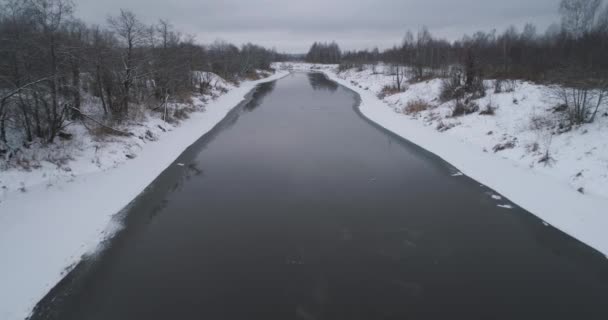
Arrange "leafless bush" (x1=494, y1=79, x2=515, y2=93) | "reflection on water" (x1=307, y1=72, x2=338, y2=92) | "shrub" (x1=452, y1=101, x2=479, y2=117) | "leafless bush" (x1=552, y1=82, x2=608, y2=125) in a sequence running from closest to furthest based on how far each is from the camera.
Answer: "leafless bush" (x1=552, y1=82, x2=608, y2=125)
"shrub" (x1=452, y1=101, x2=479, y2=117)
"leafless bush" (x1=494, y1=79, x2=515, y2=93)
"reflection on water" (x1=307, y1=72, x2=338, y2=92)

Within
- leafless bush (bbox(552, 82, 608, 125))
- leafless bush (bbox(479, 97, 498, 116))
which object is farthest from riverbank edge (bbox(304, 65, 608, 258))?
leafless bush (bbox(552, 82, 608, 125))

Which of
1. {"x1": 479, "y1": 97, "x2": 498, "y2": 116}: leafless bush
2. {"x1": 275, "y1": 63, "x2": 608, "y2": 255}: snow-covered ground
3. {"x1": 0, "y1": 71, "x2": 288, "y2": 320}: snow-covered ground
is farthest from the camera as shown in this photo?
{"x1": 479, "y1": 97, "x2": 498, "y2": 116}: leafless bush

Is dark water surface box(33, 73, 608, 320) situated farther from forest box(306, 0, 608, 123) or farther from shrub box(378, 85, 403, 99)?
shrub box(378, 85, 403, 99)

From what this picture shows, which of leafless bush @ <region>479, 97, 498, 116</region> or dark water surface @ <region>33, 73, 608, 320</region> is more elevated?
leafless bush @ <region>479, 97, 498, 116</region>

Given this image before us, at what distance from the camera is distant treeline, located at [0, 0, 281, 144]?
936 cm

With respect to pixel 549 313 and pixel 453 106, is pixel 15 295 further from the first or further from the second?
pixel 453 106

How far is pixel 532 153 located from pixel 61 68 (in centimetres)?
1656

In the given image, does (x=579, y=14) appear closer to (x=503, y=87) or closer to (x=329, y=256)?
(x=503, y=87)

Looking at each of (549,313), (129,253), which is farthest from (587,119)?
(129,253)

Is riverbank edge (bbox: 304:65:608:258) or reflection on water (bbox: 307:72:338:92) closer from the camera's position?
riverbank edge (bbox: 304:65:608:258)

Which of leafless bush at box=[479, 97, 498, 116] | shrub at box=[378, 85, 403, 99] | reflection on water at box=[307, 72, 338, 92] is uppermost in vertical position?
reflection on water at box=[307, 72, 338, 92]

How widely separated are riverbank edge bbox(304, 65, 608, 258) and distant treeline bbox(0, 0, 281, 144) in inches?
542

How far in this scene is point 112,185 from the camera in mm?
9625

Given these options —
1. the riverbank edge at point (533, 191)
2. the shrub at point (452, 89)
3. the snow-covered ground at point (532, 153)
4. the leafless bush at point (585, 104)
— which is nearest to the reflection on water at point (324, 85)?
the shrub at point (452, 89)
